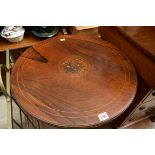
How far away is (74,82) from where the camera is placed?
115cm

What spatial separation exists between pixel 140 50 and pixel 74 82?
0.44m

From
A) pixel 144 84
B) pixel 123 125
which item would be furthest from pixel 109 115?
→ pixel 123 125

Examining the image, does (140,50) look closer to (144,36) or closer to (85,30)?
(144,36)

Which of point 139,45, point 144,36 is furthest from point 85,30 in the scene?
point 139,45

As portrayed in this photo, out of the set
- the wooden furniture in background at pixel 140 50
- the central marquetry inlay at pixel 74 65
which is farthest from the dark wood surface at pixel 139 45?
the central marquetry inlay at pixel 74 65

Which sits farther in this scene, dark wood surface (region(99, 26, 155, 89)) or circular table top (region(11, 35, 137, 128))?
dark wood surface (region(99, 26, 155, 89))

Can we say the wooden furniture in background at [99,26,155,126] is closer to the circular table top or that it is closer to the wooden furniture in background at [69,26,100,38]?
the circular table top

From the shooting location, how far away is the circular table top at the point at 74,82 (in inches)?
39.6

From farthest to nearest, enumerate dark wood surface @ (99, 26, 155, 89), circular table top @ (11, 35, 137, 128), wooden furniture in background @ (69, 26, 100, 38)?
wooden furniture in background @ (69, 26, 100, 38), dark wood surface @ (99, 26, 155, 89), circular table top @ (11, 35, 137, 128)

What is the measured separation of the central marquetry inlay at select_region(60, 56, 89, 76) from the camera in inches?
47.8

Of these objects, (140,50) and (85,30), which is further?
(85,30)

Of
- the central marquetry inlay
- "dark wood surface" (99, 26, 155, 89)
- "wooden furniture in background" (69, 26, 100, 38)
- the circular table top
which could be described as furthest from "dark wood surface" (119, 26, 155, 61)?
"wooden furniture in background" (69, 26, 100, 38)

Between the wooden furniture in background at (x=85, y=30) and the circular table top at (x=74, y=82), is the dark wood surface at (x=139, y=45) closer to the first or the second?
the circular table top at (x=74, y=82)

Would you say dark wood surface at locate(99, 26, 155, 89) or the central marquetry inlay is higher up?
dark wood surface at locate(99, 26, 155, 89)
